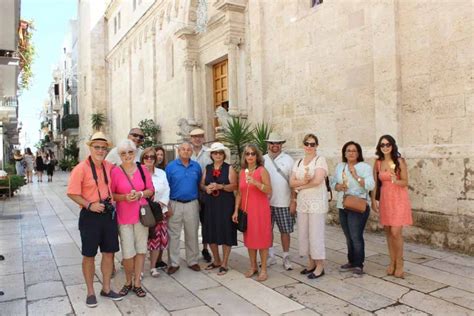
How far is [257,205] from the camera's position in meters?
4.30

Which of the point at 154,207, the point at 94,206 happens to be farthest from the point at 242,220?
the point at 94,206

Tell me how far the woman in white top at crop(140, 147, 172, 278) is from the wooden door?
7.07 metres

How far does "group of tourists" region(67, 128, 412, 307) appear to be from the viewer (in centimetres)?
369

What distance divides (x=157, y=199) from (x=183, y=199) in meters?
0.37

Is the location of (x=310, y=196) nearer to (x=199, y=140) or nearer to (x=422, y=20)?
(x=199, y=140)

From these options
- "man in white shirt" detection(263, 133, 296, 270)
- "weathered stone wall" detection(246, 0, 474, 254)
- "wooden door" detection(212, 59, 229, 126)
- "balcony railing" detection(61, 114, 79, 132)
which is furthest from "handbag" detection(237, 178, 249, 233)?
"balcony railing" detection(61, 114, 79, 132)

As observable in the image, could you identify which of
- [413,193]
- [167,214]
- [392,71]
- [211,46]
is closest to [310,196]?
[167,214]

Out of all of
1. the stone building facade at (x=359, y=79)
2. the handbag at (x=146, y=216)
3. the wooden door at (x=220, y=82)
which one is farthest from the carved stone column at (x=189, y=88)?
the handbag at (x=146, y=216)

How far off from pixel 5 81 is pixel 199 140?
550 centimetres

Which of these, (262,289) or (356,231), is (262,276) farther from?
(356,231)

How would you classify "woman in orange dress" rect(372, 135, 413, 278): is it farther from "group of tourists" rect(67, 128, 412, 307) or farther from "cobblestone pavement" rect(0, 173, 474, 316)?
"cobblestone pavement" rect(0, 173, 474, 316)

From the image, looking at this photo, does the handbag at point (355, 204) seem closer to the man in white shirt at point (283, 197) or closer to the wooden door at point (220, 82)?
the man in white shirt at point (283, 197)

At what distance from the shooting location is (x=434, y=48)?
5.45m

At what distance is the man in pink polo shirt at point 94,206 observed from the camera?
3500 millimetres
